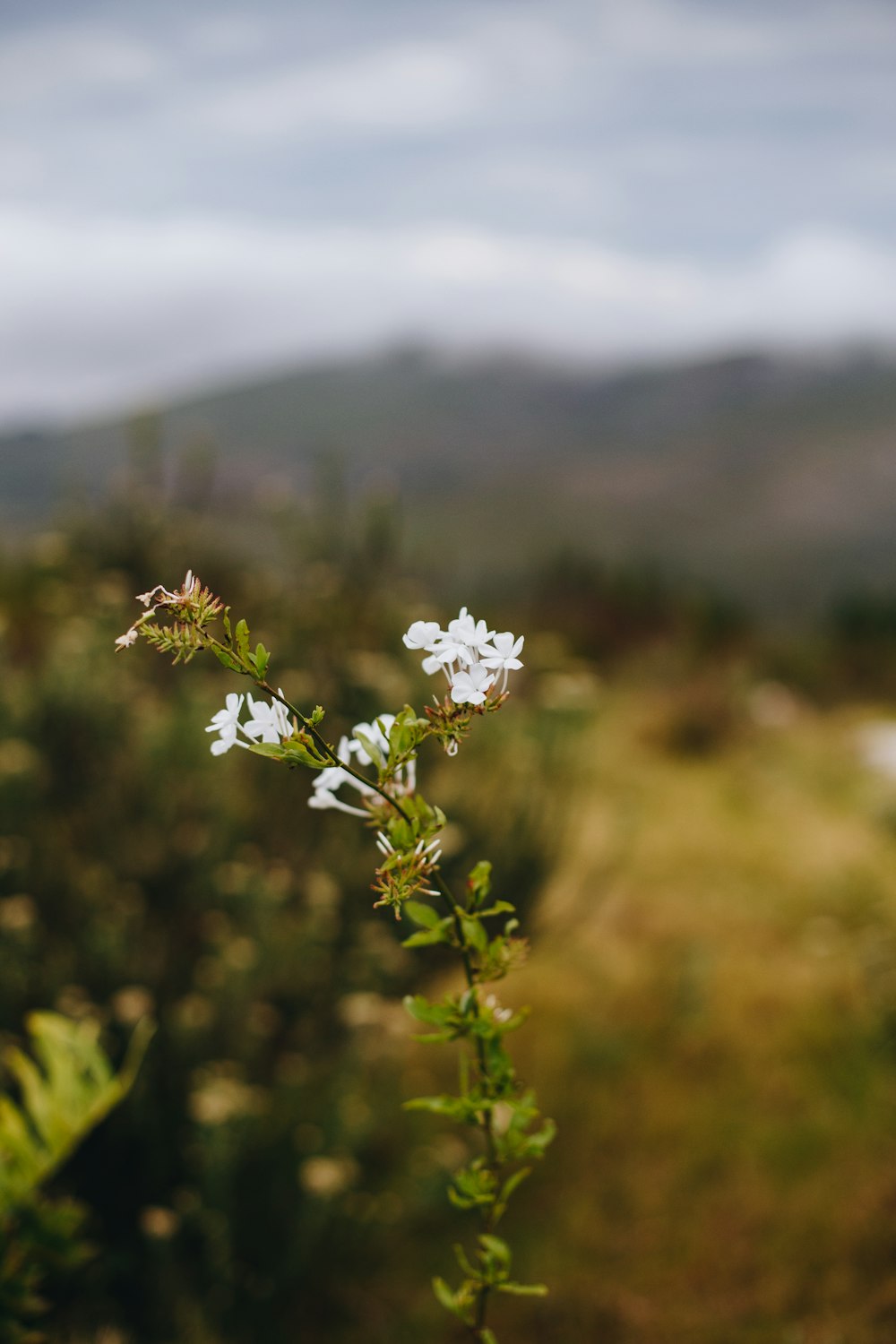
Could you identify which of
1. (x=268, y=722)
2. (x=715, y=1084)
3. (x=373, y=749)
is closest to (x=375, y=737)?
(x=373, y=749)

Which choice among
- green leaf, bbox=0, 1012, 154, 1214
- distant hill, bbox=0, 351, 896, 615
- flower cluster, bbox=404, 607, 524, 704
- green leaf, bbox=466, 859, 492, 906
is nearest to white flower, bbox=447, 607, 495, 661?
flower cluster, bbox=404, 607, 524, 704

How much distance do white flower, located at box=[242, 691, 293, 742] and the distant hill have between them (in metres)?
78.8

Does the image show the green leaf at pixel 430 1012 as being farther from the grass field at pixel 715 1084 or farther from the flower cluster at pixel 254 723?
the grass field at pixel 715 1084

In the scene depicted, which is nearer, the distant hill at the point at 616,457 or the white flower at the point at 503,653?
the white flower at the point at 503,653

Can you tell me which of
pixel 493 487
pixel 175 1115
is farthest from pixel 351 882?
pixel 493 487

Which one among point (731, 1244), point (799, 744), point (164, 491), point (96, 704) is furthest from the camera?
point (799, 744)

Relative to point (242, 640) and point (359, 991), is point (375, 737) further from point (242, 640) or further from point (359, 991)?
point (359, 991)

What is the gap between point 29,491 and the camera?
151750 millimetres

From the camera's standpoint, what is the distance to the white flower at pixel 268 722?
700mm

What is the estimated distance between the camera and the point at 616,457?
156m

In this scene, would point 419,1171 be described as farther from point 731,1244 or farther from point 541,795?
point 541,795

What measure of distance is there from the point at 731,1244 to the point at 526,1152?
6.60ft

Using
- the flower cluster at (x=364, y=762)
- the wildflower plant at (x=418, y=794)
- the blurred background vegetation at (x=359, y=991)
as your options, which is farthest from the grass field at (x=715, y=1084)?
the flower cluster at (x=364, y=762)

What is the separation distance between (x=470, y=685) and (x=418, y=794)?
0.46ft
